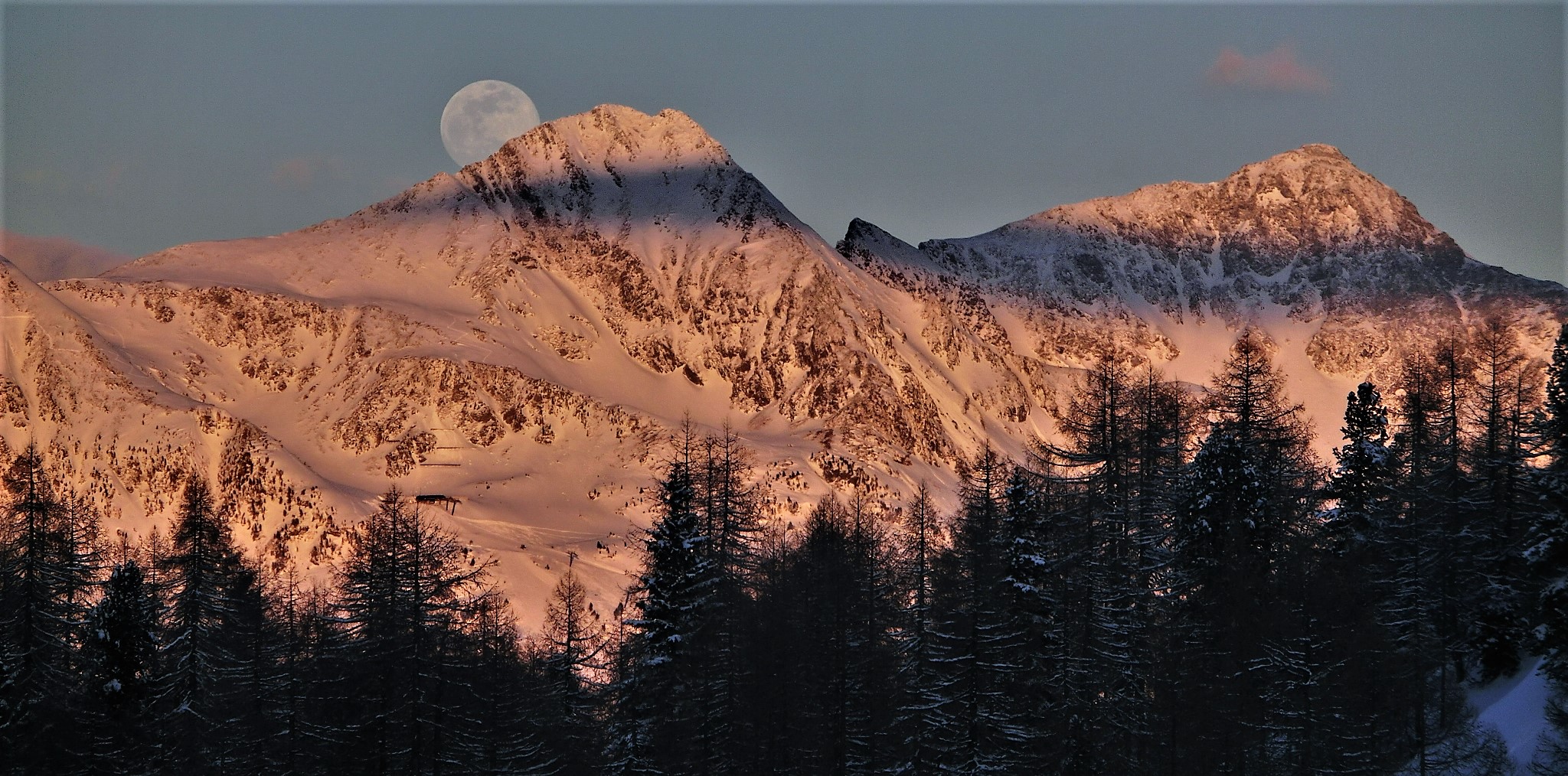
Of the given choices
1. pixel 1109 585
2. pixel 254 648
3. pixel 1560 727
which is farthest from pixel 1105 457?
pixel 254 648

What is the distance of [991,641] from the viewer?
2475 inches

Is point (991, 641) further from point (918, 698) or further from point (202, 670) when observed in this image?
point (202, 670)

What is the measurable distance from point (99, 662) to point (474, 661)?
13.1 meters

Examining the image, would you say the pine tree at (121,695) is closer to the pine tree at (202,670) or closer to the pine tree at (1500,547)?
the pine tree at (202,670)

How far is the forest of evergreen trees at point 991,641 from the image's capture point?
6262cm

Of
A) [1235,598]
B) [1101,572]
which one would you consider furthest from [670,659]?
[1235,598]

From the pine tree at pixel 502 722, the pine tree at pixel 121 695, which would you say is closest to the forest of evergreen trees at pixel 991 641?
the pine tree at pixel 121 695

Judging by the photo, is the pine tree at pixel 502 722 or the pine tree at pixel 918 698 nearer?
the pine tree at pixel 918 698

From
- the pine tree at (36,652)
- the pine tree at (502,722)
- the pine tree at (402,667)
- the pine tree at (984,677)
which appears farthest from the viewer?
the pine tree at (502,722)

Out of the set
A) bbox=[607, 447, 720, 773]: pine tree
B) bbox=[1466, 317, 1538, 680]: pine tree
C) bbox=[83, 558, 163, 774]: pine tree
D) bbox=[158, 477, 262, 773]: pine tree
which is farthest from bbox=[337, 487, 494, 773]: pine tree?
bbox=[1466, 317, 1538, 680]: pine tree

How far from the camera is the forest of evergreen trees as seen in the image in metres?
62.6

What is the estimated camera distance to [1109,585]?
67.2 m

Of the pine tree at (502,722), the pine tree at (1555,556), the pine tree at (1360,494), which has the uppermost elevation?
the pine tree at (1360,494)

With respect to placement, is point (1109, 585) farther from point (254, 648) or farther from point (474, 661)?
point (254, 648)
